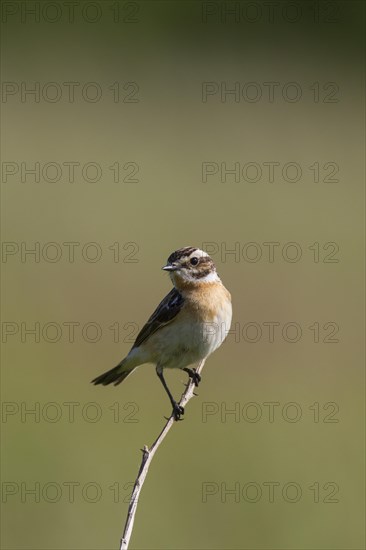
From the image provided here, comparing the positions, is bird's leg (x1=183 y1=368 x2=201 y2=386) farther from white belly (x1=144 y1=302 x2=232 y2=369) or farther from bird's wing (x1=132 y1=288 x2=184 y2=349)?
bird's wing (x1=132 y1=288 x2=184 y2=349)

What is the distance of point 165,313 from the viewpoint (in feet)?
18.8

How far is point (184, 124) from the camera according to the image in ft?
52.8

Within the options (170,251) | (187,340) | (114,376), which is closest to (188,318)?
(187,340)

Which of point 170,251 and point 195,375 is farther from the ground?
point 170,251

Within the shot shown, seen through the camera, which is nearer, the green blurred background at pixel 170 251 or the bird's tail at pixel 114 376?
the bird's tail at pixel 114 376

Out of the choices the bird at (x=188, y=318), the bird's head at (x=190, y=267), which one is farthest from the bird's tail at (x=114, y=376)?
the bird's head at (x=190, y=267)

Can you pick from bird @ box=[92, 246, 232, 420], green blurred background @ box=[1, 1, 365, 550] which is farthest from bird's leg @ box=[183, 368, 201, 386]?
green blurred background @ box=[1, 1, 365, 550]

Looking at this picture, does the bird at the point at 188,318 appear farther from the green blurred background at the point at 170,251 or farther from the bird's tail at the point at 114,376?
the green blurred background at the point at 170,251

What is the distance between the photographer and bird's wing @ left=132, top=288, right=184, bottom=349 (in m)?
5.71

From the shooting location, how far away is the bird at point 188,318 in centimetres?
558

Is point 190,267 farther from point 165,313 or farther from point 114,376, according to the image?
point 114,376

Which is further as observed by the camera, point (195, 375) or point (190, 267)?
point (195, 375)

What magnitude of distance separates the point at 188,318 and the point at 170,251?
6.09m

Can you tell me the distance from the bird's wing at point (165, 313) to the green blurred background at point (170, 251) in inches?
76.4
